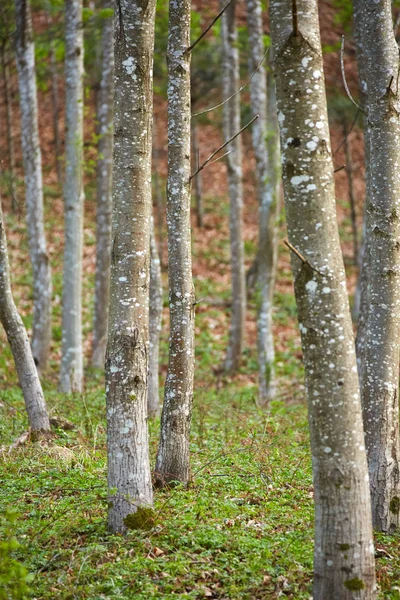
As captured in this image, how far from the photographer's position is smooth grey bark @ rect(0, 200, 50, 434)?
673 centimetres

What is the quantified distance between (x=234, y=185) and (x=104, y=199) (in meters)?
3.19

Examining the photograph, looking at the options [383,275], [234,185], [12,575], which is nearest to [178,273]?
[383,275]

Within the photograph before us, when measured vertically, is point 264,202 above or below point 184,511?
above

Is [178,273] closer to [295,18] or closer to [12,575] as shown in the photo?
[295,18]

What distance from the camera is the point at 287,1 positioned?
3648 millimetres

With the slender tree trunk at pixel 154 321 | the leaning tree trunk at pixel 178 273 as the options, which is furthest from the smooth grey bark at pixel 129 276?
the slender tree trunk at pixel 154 321

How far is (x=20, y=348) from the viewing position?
22.8 feet

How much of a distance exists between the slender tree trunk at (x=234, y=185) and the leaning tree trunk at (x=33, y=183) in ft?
14.4

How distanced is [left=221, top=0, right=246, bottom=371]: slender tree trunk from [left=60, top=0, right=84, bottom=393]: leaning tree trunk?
152 inches

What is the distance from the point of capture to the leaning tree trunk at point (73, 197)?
1128 cm

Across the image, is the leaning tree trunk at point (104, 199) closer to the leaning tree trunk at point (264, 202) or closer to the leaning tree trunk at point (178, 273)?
the leaning tree trunk at point (264, 202)

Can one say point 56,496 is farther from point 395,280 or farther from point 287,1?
point 287,1

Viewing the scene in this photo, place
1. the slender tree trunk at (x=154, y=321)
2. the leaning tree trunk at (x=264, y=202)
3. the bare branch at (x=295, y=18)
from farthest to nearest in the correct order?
the leaning tree trunk at (x=264, y=202), the slender tree trunk at (x=154, y=321), the bare branch at (x=295, y=18)

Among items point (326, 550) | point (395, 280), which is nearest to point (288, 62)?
point (395, 280)
